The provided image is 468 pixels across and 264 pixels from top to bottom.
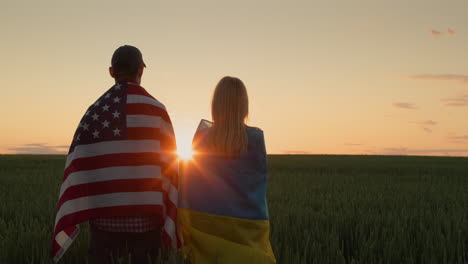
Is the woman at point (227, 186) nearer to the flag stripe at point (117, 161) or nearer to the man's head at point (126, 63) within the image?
A: the flag stripe at point (117, 161)

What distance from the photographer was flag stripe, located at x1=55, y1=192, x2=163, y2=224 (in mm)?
2828

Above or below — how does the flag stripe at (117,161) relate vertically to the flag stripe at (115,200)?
above

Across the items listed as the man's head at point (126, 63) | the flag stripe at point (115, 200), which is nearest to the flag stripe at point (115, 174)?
the flag stripe at point (115, 200)

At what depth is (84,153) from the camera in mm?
2941

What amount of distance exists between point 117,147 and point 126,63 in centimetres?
67

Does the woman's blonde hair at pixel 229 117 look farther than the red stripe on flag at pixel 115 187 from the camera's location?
Yes

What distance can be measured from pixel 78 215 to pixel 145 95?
42.8 inches

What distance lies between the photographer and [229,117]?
10.3 feet

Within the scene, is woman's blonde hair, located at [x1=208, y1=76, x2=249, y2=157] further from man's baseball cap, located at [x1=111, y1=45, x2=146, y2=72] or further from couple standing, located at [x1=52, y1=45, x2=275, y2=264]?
man's baseball cap, located at [x1=111, y1=45, x2=146, y2=72]

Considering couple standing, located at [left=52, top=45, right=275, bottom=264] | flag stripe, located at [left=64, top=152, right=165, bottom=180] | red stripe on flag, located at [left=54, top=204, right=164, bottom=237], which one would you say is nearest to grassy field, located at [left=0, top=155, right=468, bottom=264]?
couple standing, located at [left=52, top=45, right=275, bottom=264]

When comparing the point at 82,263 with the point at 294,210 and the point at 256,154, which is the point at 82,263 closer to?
the point at 256,154

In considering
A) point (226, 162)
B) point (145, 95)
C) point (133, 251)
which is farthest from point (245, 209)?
point (145, 95)

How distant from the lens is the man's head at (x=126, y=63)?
9.63 ft

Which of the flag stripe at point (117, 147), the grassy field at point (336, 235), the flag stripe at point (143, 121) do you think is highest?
the flag stripe at point (143, 121)
